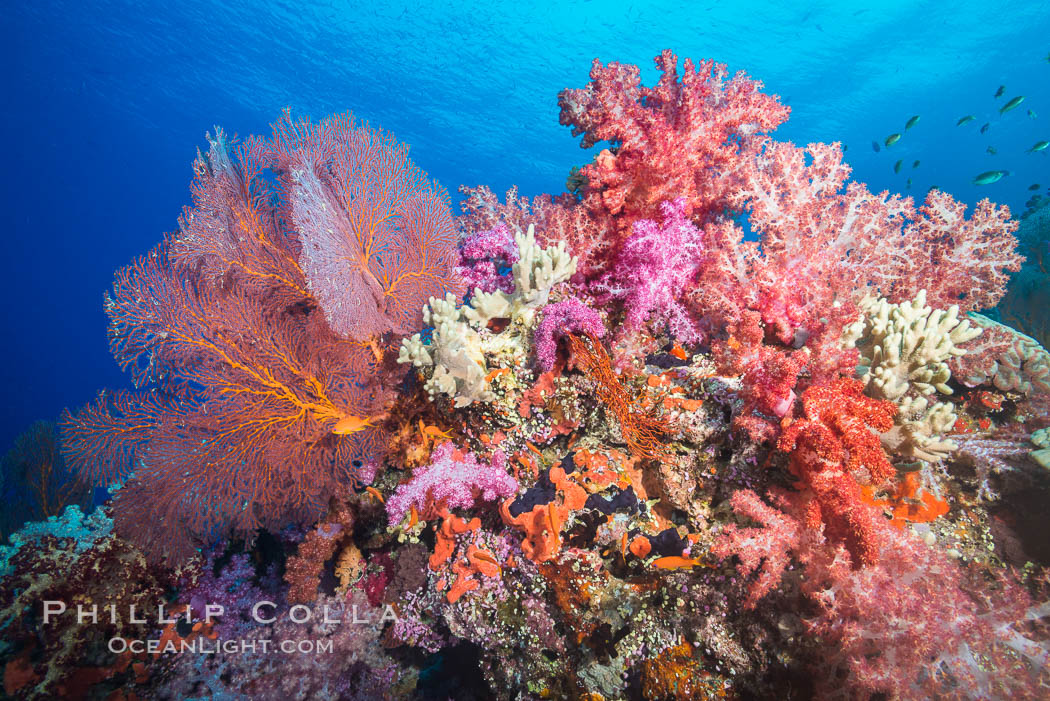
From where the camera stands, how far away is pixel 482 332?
11.7 ft

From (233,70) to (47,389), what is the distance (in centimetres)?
4538

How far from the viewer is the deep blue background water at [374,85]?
127ft

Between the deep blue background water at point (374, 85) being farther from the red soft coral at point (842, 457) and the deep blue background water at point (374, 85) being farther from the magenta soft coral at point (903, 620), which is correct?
the magenta soft coral at point (903, 620)

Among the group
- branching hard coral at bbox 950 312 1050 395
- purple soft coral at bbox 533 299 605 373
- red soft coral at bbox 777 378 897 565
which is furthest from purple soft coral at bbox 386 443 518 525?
branching hard coral at bbox 950 312 1050 395

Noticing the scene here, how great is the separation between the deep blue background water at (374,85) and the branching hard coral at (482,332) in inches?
1866

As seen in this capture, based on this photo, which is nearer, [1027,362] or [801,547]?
[801,547]

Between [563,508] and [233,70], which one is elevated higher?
[233,70]

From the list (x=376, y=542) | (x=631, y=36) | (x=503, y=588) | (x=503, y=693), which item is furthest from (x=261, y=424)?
(x=631, y=36)

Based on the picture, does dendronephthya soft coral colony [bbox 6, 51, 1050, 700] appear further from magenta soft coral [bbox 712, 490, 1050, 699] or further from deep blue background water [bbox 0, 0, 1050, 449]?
deep blue background water [bbox 0, 0, 1050, 449]

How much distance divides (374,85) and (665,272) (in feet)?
203

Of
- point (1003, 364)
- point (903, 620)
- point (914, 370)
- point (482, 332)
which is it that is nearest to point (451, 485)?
point (482, 332)

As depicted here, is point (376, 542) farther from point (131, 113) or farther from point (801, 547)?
point (131, 113)

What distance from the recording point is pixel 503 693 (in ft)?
10.5

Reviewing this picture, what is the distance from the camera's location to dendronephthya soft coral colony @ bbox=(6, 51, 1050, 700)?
2418 mm
